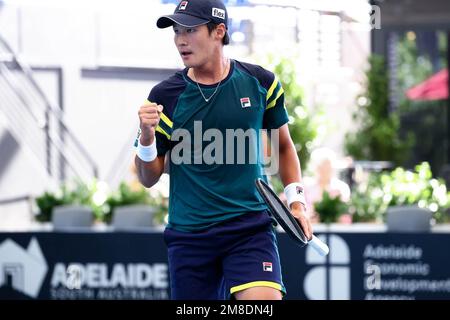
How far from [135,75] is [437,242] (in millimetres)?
4005

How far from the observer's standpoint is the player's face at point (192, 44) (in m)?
5.05

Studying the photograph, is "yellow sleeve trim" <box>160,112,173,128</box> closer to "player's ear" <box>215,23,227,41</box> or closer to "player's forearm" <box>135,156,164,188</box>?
"player's forearm" <box>135,156,164,188</box>

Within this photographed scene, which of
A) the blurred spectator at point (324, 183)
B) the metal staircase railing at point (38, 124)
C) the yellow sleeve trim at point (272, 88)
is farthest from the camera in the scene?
the metal staircase railing at point (38, 124)

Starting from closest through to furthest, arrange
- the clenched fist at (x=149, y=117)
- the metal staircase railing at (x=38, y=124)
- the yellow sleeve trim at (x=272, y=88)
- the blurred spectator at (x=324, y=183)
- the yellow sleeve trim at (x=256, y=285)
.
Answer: the clenched fist at (x=149, y=117) → the yellow sleeve trim at (x=256, y=285) → the yellow sleeve trim at (x=272, y=88) → the blurred spectator at (x=324, y=183) → the metal staircase railing at (x=38, y=124)

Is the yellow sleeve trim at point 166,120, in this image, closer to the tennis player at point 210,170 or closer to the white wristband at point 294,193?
the tennis player at point 210,170

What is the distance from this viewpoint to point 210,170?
5078 millimetres

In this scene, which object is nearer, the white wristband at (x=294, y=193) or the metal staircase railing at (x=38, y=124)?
the white wristband at (x=294, y=193)

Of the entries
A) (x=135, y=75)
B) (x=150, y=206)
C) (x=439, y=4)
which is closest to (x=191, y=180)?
(x=150, y=206)

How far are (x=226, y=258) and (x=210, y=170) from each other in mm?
399

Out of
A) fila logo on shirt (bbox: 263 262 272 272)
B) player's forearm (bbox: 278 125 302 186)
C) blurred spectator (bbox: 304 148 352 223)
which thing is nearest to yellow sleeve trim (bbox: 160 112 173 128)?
player's forearm (bbox: 278 125 302 186)

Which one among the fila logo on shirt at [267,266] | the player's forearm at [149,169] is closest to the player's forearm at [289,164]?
the fila logo on shirt at [267,266]

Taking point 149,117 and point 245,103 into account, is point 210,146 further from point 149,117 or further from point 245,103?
point 149,117

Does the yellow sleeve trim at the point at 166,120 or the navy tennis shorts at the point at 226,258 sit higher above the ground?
the yellow sleeve trim at the point at 166,120

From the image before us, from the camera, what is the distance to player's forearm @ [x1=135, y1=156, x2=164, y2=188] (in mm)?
5066
